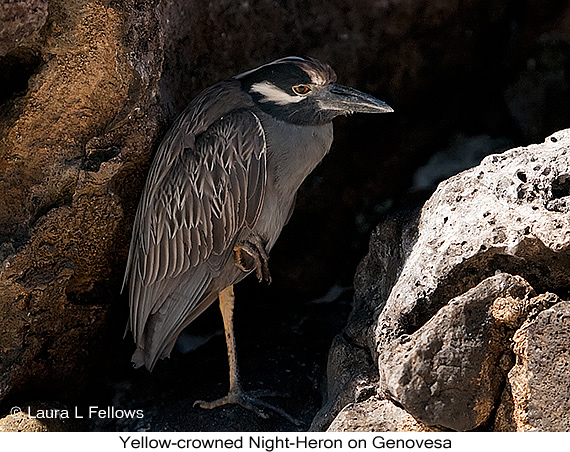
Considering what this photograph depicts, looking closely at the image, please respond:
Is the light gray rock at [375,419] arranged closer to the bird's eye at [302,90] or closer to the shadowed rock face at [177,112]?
the shadowed rock face at [177,112]

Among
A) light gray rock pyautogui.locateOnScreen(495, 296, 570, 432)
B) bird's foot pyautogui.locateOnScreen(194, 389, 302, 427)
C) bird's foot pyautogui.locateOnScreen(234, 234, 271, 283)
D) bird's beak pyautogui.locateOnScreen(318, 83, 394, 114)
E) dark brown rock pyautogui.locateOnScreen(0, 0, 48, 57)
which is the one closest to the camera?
light gray rock pyautogui.locateOnScreen(495, 296, 570, 432)

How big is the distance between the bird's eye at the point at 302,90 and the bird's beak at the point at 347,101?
1.8 inches

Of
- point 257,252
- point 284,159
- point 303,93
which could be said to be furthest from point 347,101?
point 257,252

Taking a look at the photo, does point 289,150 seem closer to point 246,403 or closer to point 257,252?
point 257,252

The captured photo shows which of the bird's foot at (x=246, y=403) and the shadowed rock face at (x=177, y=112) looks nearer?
the shadowed rock face at (x=177, y=112)

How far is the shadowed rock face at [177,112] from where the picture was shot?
2217mm

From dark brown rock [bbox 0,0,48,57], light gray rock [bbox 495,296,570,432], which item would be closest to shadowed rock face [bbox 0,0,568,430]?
dark brown rock [bbox 0,0,48,57]

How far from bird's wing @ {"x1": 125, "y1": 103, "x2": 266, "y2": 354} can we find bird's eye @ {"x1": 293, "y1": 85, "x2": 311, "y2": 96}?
0.16 metres

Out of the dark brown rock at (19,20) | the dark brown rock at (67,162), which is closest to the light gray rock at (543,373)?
the dark brown rock at (67,162)

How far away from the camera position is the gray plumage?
2375 mm

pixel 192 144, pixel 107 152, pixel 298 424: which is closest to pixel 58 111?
pixel 107 152

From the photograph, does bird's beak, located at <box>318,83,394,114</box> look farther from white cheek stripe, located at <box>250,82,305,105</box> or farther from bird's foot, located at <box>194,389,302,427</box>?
bird's foot, located at <box>194,389,302,427</box>

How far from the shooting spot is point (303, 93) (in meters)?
2.42

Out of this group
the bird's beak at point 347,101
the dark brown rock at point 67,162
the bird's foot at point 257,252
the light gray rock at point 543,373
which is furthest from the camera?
the bird's foot at point 257,252
